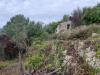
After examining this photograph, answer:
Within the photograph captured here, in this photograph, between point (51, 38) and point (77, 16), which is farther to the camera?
point (77, 16)

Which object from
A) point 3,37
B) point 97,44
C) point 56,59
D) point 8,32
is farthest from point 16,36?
point 56,59

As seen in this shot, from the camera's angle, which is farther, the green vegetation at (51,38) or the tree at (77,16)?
the tree at (77,16)

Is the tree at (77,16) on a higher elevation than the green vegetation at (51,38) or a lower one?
higher

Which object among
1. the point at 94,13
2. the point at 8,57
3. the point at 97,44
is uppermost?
the point at 94,13

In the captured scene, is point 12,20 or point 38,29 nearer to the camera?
point 38,29

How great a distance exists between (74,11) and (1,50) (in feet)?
21.2

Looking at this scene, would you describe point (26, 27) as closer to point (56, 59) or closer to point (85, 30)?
point (85, 30)

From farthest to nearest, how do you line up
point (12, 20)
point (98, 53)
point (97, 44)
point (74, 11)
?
point (12, 20) → point (74, 11) → point (97, 44) → point (98, 53)

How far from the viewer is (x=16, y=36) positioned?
64.2 feet

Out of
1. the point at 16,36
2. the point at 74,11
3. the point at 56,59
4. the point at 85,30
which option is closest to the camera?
the point at 56,59

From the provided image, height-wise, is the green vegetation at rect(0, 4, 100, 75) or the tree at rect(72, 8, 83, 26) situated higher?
the tree at rect(72, 8, 83, 26)

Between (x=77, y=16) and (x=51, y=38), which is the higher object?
(x=77, y=16)

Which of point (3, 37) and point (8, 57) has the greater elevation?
point (3, 37)

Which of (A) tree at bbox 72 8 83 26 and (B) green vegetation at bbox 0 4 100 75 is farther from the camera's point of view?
(A) tree at bbox 72 8 83 26
